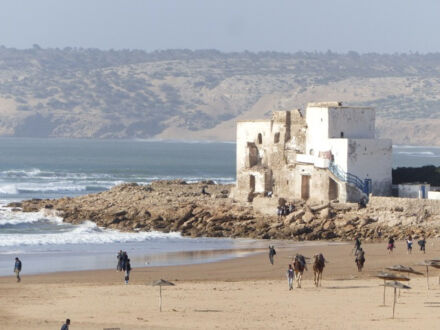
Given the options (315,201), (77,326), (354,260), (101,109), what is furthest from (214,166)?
(101,109)

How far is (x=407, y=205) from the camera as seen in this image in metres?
31.4

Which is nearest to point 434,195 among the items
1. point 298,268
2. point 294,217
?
point 294,217

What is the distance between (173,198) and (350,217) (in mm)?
8724

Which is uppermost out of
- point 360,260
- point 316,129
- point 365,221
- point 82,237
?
point 316,129

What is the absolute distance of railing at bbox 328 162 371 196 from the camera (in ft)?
109

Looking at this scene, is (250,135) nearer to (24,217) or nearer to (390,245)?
(24,217)

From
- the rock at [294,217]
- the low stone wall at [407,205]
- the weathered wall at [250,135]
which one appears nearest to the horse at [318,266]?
the low stone wall at [407,205]

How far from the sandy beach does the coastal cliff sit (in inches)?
219

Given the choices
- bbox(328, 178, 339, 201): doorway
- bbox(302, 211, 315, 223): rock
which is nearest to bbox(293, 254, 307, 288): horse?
bbox(302, 211, 315, 223): rock

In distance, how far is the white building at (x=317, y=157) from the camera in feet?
110

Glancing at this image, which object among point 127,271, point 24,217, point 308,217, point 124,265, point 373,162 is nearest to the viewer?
point 127,271

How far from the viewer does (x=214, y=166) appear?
8231 cm

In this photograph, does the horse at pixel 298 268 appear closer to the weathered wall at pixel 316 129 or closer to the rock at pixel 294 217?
the rock at pixel 294 217

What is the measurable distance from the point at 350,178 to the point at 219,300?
1406 cm
